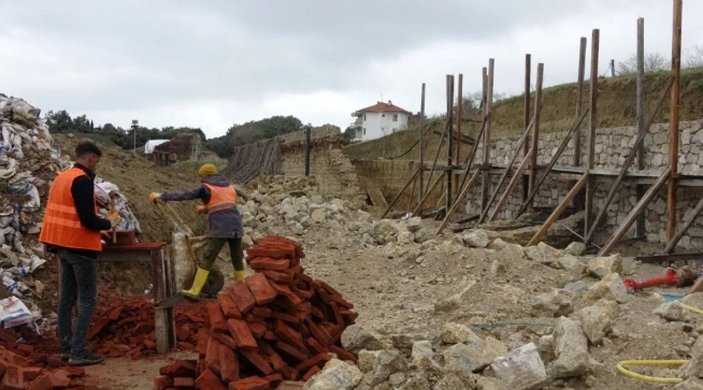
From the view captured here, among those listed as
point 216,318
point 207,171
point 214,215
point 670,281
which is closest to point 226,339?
point 216,318

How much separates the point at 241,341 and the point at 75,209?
1914mm

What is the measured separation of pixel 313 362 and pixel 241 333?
0.61 metres

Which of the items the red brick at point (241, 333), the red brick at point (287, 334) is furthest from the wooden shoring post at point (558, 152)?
the red brick at point (241, 333)

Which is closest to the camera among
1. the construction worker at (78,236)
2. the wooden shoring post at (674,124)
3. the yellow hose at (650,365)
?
the yellow hose at (650,365)

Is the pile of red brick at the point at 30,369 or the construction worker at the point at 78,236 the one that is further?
the construction worker at the point at 78,236

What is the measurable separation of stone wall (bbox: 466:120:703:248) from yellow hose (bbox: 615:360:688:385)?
270 inches

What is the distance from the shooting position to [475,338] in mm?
5117

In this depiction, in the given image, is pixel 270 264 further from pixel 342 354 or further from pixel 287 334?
pixel 342 354

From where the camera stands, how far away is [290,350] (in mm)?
4613

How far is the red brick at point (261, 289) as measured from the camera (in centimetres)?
457

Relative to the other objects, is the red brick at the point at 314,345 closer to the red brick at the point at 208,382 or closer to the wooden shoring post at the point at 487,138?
the red brick at the point at 208,382

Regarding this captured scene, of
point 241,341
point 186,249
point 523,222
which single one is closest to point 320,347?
point 241,341

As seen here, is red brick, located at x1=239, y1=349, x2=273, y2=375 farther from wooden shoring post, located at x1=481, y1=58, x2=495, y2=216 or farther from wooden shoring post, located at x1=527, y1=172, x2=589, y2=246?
wooden shoring post, located at x1=481, y1=58, x2=495, y2=216

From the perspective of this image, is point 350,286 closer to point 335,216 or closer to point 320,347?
point 320,347
